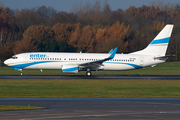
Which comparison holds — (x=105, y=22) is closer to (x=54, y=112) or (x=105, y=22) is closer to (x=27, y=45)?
(x=27, y=45)

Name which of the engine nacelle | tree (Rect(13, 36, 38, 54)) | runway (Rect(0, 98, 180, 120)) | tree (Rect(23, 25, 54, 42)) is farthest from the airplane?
tree (Rect(23, 25, 54, 42))

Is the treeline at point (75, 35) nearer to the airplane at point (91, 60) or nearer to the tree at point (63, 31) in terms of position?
the tree at point (63, 31)

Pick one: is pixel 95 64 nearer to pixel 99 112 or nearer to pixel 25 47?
pixel 99 112

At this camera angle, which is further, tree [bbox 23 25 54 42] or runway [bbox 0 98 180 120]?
tree [bbox 23 25 54 42]

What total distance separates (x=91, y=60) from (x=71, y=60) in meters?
3.17

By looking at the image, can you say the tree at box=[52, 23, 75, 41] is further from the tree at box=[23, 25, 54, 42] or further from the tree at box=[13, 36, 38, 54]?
the tree at box=[13, 36, 38, 54]

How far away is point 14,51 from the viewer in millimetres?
93812

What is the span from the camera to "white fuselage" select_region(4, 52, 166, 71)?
160 ft

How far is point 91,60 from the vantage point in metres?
49.6

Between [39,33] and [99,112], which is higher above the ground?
[39,33]

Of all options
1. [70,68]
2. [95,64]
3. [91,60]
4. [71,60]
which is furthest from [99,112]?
[91,60]

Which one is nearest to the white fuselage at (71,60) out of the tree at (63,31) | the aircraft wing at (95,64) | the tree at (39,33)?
the aircraft wing at (95,64)

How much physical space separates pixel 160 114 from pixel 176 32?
347 ft

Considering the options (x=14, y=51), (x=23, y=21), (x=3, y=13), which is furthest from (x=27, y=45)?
(x=3, y=13)
